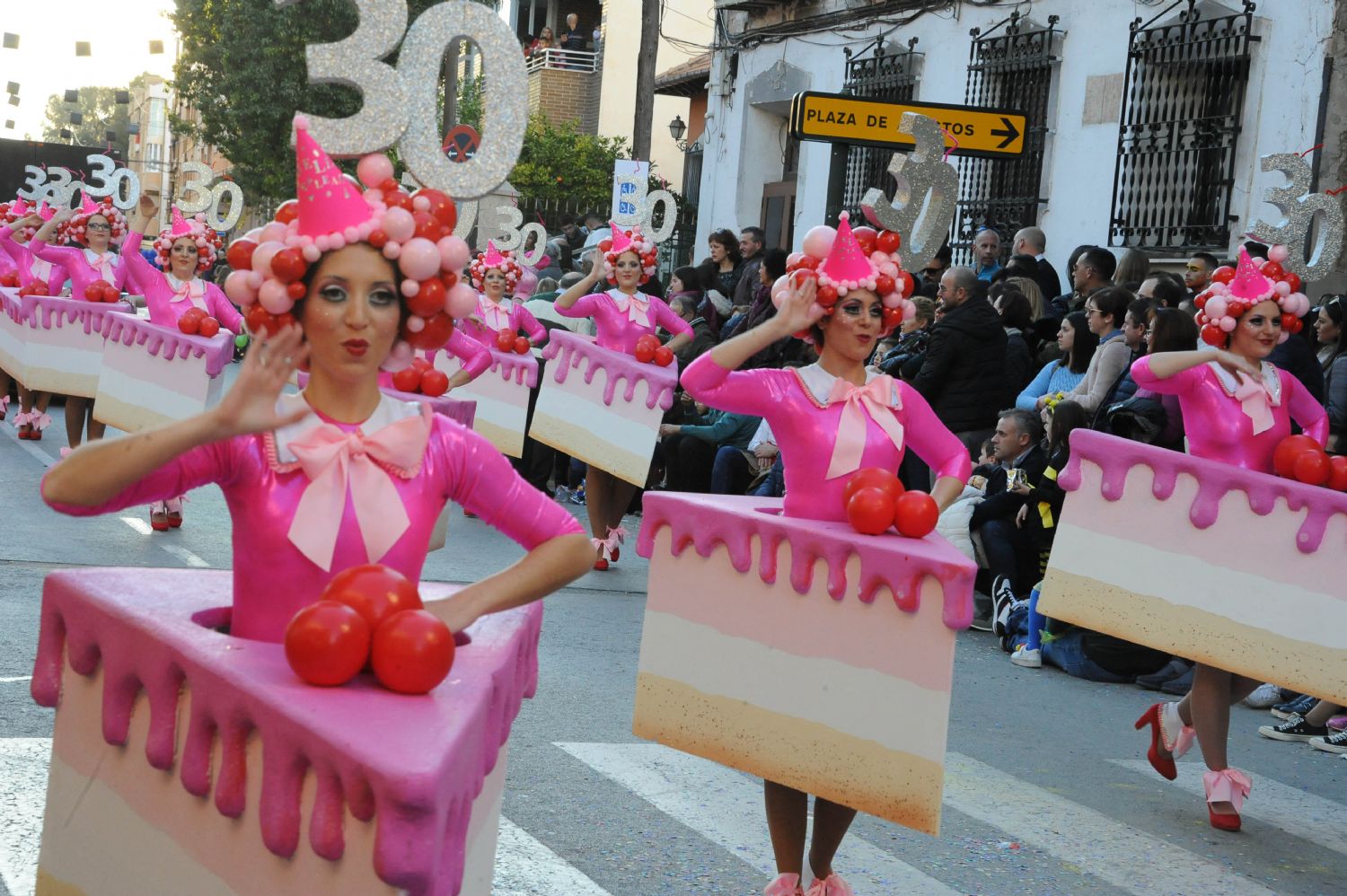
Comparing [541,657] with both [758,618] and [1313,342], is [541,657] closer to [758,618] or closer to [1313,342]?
[758,618]

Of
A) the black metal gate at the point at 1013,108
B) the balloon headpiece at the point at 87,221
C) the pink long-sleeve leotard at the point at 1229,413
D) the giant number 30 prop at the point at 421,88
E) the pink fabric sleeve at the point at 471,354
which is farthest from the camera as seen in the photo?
the black metal gate at the point at 1013,108

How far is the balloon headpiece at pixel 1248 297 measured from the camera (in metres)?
6.54

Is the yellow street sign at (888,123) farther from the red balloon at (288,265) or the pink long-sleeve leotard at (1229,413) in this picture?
the red balloon at (288,265)

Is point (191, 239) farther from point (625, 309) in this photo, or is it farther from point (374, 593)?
point (374, 593)

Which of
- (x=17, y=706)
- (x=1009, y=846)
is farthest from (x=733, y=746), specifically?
(x=17, y=706)

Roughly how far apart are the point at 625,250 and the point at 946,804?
6.77m

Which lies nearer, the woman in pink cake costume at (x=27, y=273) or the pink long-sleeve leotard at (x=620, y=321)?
the pink long-sleeve leotard at (x=620, y=321)

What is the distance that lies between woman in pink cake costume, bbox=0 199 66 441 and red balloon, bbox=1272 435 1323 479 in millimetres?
11726

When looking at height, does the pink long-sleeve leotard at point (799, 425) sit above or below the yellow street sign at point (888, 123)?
below

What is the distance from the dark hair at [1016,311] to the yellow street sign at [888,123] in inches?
63.3

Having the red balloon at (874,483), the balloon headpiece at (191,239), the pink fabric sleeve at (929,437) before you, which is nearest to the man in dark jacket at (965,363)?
the balloon headpiece at (191,239)

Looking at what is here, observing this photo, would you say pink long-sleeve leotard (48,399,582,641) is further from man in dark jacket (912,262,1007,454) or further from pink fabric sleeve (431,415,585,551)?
man in dark jacket (912,262,1007,454)

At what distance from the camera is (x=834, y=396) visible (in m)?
5.32

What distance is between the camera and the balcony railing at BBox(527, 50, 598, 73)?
39312 millimetres
